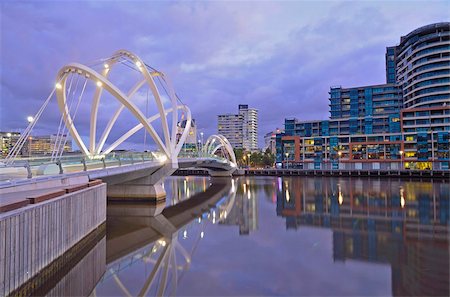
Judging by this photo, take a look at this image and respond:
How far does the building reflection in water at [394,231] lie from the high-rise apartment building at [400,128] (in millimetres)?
54839

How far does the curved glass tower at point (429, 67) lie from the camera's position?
86438 mm

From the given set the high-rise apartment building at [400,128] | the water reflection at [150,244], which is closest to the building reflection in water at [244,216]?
the water reflection at [150,244]

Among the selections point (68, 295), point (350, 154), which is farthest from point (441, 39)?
Answer: point (68, 295)

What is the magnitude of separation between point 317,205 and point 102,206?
20685mm

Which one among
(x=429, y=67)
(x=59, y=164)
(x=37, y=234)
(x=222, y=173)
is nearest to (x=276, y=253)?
(x=37, y=234)

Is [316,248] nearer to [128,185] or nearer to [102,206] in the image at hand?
[102,206]

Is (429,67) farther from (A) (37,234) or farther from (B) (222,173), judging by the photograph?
(A) (37,234)

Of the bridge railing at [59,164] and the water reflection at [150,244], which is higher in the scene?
the bridge railing at [59,164]

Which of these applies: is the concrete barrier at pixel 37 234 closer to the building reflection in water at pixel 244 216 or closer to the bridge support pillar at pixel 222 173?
the building reflection in water at pixel 244 216

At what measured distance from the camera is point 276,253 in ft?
52.4

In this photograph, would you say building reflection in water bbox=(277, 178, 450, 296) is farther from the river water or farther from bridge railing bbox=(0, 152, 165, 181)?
bridge railing bbox=(0, 152, 165, 181)

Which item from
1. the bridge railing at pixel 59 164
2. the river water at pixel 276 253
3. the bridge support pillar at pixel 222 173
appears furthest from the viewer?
the bridge support pillar at pixel 222 173

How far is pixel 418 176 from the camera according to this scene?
227 feet

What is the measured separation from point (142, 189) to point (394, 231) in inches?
912
